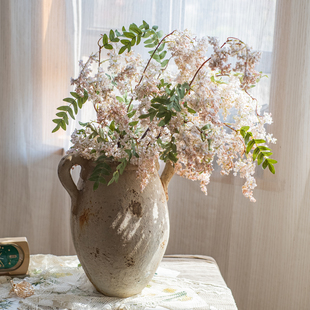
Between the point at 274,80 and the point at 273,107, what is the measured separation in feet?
0.32

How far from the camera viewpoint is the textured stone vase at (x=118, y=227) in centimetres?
78

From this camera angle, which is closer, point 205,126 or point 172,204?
point 205,126

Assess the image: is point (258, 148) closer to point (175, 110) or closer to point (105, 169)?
point (175, 110)

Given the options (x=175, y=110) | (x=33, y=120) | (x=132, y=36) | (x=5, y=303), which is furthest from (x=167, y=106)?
(x=33, y=120)

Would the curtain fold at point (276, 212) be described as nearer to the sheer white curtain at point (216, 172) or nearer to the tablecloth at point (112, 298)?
the sheer white curtain at point (216, 172)

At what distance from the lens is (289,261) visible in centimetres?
134

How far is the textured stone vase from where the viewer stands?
775 mm

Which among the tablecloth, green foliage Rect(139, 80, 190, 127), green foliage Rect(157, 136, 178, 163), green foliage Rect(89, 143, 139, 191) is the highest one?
green foliage Rect(139, 80, 190, 127)

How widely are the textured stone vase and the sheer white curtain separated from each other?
2.21 ft

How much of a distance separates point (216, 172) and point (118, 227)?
0.75 metres

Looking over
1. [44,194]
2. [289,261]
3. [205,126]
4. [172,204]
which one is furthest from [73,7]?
[289,261]

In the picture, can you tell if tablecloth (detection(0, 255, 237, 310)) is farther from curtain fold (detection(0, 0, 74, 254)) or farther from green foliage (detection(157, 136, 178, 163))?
curtain fold (detection(0, 0, 74, 254))

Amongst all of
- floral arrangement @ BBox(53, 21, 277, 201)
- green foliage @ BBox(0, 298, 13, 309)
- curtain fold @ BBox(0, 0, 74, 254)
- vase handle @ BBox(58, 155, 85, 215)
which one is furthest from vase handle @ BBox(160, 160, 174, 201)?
curtain fold @ BBox(0, 0, 74, 254)

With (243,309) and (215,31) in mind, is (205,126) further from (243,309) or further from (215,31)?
(243,309)
